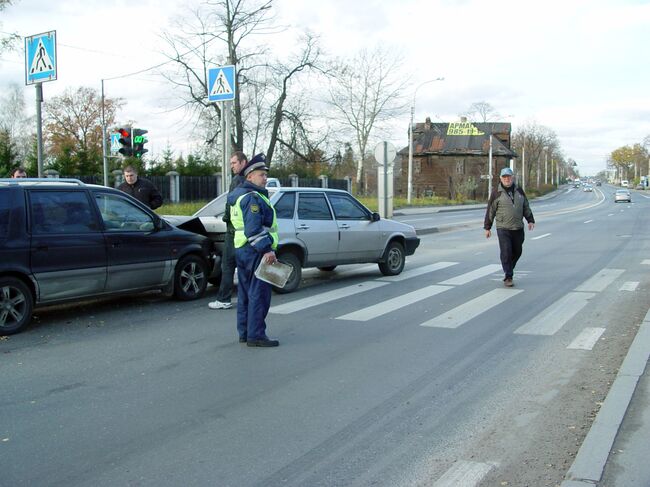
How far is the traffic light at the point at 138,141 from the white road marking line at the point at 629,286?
520 inches

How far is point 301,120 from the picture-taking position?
4475cm

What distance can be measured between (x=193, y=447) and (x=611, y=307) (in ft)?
22.2

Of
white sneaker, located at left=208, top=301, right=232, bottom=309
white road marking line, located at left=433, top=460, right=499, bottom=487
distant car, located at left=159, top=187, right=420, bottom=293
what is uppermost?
distant car, located at left=159, top=187, right=420, bottom=293

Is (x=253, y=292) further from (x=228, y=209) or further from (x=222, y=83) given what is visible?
(x=222, y=83)

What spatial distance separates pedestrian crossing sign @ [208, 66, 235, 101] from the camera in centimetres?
1458

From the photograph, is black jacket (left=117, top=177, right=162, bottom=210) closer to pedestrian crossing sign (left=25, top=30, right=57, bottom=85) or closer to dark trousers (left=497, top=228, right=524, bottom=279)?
pedestrian crossing sign (left=25, top=30, right=57, bottom=85)

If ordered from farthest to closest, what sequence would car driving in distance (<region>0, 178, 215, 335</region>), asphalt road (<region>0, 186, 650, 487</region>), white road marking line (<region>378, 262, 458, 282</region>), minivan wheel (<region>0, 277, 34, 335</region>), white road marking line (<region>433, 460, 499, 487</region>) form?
white road marking line (<region>378, 262, 458, 282</region>) < car driving in distance (<region>0, 178, 215, 335</region>) < minivan wheel (<region>0, 277, 34, 335</region>) < asphalt road (<region>0, 186, 650, 487</region>) < white road marking line (<region>433, 460, 499, 487</region>)

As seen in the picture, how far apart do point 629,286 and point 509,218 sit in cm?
231

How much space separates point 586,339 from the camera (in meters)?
7.27

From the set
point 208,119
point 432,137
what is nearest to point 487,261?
point 208,119

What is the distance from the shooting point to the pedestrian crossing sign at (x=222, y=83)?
47.8 ft

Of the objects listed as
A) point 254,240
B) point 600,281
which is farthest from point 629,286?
point 254,240

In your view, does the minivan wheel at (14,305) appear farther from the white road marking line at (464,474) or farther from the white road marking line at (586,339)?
the white road marking line at (586,339)

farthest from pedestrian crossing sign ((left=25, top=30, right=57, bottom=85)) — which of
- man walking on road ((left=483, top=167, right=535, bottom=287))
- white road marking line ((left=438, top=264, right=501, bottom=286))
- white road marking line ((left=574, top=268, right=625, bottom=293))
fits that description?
white road marking line ((left=574, top=268, right=625, bottom=293))
